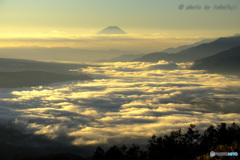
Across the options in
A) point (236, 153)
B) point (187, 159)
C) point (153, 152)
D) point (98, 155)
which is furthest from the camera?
point (98, 155)

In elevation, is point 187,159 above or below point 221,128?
below

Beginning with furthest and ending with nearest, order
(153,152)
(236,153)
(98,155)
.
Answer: (98,155) < (153,152) < (236,153)

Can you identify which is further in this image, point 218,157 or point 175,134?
point 175,134

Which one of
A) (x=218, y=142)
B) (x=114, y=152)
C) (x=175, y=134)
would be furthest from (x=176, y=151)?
(x=114, y=152)

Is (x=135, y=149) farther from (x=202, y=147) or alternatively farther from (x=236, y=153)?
(x=236, y=153)

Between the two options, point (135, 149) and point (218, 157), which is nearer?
point (218, 157)

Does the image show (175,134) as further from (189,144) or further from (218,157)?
(218,157)

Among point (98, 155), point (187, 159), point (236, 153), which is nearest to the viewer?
point (236, 153)

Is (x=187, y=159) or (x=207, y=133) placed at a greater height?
(x=207, y=133)

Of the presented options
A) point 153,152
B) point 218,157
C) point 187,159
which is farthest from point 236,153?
point 153,152
